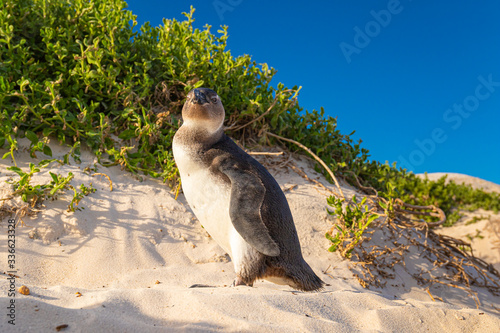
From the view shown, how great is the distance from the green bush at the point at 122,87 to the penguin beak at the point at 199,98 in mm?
1722

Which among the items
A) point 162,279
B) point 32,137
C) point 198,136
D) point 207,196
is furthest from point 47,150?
point 207,196

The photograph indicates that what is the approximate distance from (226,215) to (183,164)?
0.51 metres

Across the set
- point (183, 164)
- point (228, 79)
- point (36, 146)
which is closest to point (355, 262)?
point (183, 164)

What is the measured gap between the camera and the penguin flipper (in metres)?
2.46

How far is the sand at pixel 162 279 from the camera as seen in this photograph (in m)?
1.90

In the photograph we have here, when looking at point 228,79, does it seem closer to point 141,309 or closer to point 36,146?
point 36,146

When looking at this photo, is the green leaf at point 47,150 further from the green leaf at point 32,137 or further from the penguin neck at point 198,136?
the penguin neck at point 198,136

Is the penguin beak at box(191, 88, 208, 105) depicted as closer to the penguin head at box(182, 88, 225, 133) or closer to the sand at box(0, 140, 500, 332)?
the penguin head at box(182, 88, 225, 133)

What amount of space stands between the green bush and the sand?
1.11ft

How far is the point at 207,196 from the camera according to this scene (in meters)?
2.71

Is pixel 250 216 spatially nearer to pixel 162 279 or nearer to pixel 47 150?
pixel 162 279

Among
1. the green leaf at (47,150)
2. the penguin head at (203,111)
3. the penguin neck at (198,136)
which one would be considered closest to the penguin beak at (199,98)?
the penguin head at (203,111)

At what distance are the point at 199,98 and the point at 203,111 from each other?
0.31ft

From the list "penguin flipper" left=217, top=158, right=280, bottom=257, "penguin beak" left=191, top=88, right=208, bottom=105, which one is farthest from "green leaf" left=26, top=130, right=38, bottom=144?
"penguin flipper" left=217, top=158, right=280, bottom=257
